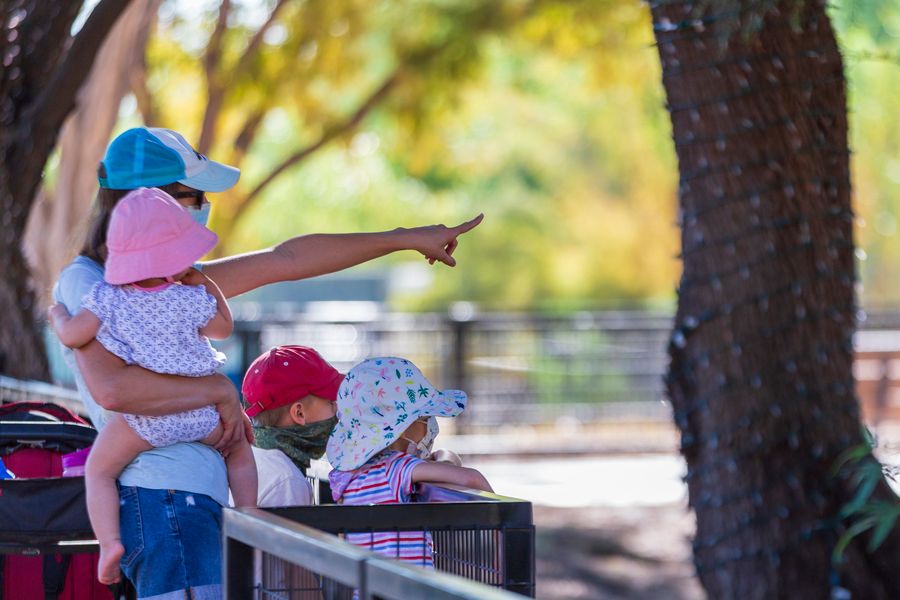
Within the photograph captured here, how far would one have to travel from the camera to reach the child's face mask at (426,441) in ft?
10.6

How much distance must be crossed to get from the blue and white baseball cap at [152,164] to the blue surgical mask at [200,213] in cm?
5

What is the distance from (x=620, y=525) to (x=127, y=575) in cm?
796

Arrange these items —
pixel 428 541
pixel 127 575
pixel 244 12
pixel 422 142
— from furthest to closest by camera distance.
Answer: pixel 422 142 < pixel 244 12 < pixel 127 575 < pixel 428 541

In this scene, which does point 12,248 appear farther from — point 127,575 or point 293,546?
point 293,546

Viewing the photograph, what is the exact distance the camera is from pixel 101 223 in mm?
3180

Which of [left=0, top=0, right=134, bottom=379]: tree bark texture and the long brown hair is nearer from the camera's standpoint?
the long brown hair

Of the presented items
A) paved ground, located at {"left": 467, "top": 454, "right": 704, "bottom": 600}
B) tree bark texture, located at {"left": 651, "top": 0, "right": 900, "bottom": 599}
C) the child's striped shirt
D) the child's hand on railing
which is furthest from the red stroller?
paved ground, located at {"left": 467, "top": 454, "right": 704, "bottom": 600}

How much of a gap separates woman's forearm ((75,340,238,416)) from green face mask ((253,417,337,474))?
17.0 inches

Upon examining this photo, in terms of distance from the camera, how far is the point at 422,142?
16609 millimetres

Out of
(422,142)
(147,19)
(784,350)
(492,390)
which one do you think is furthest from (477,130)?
(784,350)

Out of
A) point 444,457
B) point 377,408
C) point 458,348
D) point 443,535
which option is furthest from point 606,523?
point 443,535

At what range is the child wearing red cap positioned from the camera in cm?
340

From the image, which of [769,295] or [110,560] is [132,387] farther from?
[769,295]

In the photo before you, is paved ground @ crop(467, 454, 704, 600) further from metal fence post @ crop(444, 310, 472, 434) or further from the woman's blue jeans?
the woman's blue jeans
